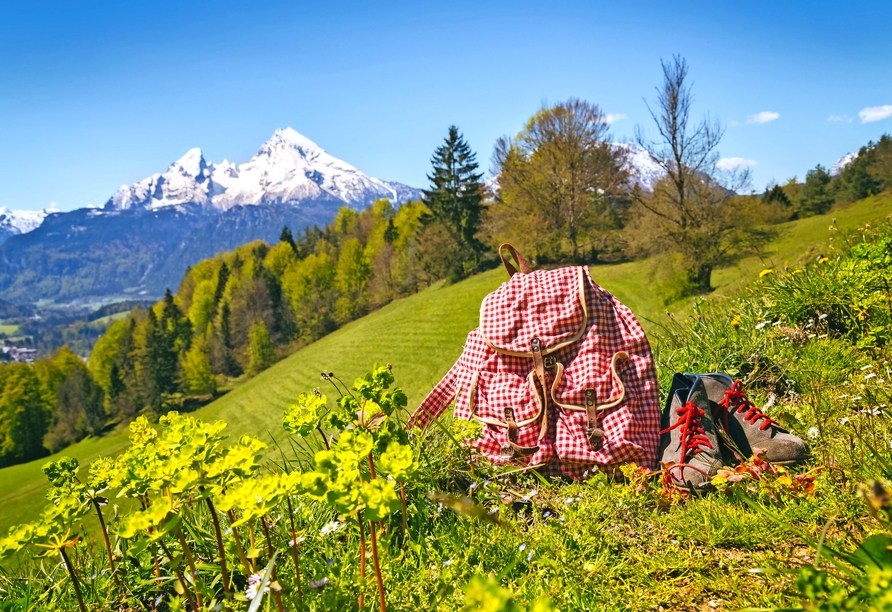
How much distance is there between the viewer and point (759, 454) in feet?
7.41

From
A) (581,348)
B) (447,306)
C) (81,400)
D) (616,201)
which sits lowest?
(81,400)

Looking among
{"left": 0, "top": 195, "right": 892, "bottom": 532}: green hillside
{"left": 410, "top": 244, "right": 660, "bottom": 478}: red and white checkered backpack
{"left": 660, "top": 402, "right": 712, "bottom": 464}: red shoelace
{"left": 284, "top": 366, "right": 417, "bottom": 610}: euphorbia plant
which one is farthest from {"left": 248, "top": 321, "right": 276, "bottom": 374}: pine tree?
{"left": 284, "top": 366, "right": 417, "bottom": 610}: euphorbia plant

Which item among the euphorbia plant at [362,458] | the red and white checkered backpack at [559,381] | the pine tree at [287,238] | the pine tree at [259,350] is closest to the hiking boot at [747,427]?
the red and white checkered backpack at [559,381]

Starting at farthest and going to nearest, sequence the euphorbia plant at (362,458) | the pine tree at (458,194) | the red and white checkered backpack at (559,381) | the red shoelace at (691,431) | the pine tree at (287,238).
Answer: the pine tree at (287,238) < the pine tree at (458,194) < the red and white checkered backpack at (559,381) < the red shoelace at (691,431) < the euphorbia plant at (362,458)

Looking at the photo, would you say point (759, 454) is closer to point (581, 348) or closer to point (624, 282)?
point (581, 348)

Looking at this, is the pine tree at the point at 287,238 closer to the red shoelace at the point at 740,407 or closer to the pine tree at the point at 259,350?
the pine tree at the point at 259,350

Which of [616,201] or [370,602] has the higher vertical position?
[616,201]

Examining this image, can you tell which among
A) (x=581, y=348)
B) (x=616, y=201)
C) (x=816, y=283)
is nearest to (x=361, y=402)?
(x=581, y=348)

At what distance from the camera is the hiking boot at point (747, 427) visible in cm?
231

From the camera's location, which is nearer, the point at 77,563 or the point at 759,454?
the point at 77,563

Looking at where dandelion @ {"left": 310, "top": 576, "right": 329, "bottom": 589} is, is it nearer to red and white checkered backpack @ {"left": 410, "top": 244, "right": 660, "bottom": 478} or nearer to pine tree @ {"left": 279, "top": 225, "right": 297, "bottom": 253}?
red and white checkered backpack @ {"left": 410, "top": 244, "right": 660, "bottom": 478}

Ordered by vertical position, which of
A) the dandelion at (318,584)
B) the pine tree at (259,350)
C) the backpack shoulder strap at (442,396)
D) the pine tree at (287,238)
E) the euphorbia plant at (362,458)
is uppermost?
the pine tree at (287,238)

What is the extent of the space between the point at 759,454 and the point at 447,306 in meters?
29.4

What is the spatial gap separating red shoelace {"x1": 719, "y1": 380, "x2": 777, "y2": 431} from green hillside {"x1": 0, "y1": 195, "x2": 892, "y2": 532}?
49.8 ft
